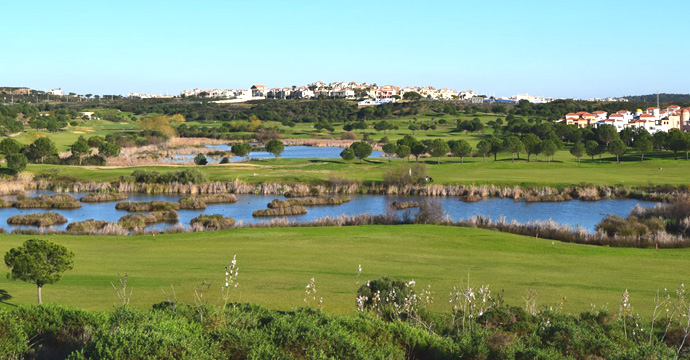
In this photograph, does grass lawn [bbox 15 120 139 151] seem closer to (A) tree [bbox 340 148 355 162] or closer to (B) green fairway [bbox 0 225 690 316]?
(A) tree [bbox 340 148 355 162]

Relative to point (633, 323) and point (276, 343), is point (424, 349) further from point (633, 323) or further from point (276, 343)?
point (633, 323)

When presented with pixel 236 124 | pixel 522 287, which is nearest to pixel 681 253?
pixel 522 287

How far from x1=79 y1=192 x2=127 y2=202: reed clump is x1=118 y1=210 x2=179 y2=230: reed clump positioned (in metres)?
9.24

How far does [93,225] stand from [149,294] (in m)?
17.7

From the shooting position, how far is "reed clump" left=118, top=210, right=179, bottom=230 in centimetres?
3475

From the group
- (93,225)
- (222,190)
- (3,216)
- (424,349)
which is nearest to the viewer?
(424,349)

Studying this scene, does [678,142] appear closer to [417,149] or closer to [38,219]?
[417,149]

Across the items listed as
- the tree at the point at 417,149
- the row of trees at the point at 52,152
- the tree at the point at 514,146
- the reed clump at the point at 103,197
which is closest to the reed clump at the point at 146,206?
the reed clump at the point at 103,197

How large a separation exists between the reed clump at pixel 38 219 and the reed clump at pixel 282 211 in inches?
424

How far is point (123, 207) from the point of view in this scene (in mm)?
43500

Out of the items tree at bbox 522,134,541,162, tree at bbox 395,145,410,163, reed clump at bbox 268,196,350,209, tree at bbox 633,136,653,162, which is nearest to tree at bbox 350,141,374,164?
tree at bbox 395,145,410,163

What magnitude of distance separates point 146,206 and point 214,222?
10135 mm

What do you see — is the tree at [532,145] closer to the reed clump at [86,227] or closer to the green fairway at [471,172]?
the green fairway at [471,172]

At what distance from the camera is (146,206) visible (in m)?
42.9
